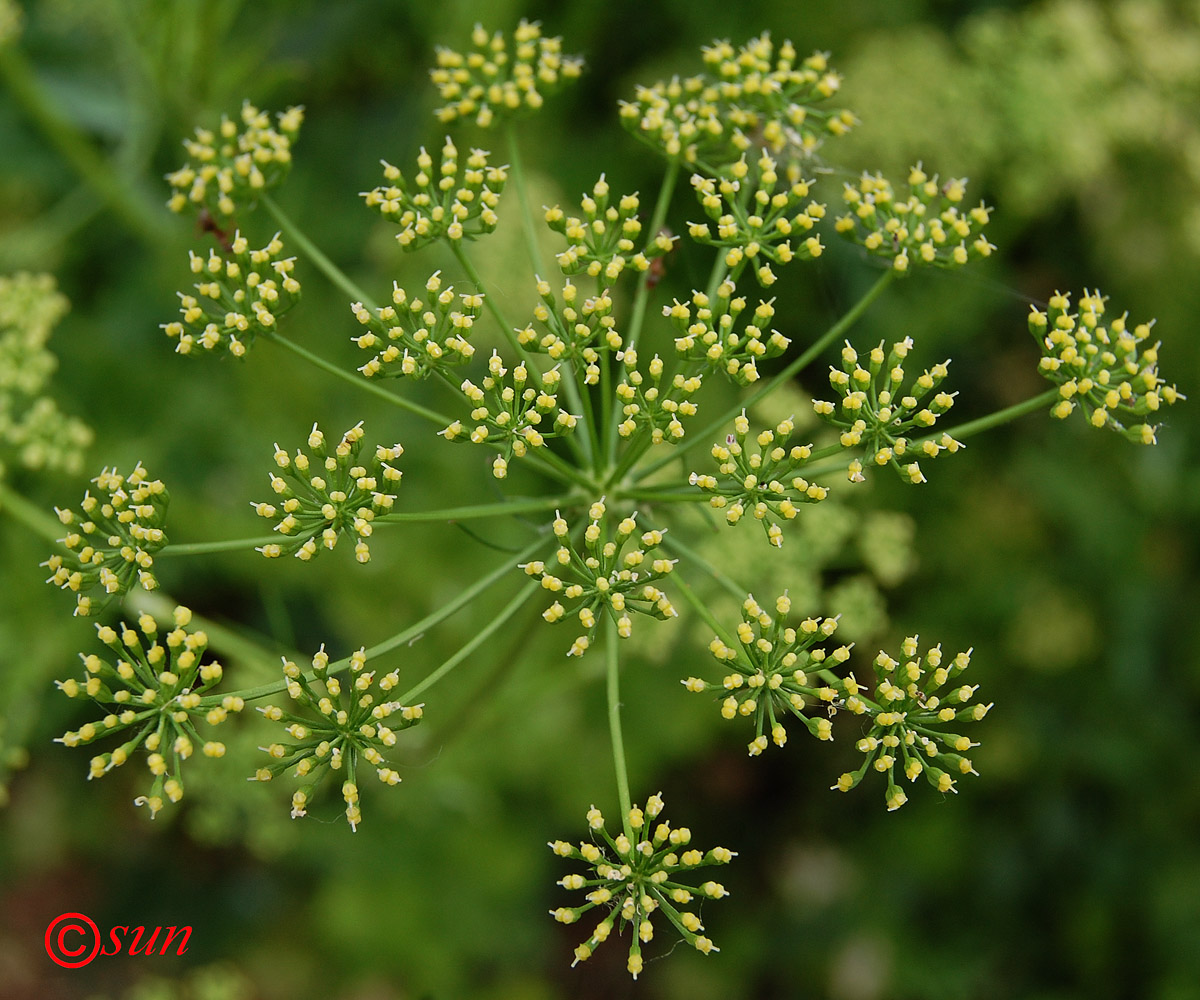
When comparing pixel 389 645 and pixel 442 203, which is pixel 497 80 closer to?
pixel 442 203

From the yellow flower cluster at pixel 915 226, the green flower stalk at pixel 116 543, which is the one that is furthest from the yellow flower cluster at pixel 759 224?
the green flower stalk at pixel 116 543

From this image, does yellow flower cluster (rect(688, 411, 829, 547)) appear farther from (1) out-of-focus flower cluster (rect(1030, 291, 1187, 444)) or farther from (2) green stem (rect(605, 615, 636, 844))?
(1) out-of-focus flower cluster (rect(1030, 291, 1187, 444))

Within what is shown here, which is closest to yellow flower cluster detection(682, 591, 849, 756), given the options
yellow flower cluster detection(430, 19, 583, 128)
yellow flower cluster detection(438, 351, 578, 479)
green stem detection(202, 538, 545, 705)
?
green stem detection(202, 538, 545, 705)

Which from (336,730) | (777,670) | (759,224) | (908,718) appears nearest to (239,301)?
(336,730)

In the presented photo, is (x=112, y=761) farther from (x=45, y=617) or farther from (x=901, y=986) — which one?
(x=901, y=986)

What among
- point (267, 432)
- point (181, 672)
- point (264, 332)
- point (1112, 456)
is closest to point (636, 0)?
point (267, 432)

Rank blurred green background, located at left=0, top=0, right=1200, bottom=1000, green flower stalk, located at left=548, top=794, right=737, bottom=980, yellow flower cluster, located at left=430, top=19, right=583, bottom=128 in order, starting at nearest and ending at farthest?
1. green flower stalk, located at left=548, top=794, right=737, bottom=980
2. yellow flower cluster, located at left=430, top=19, right=583, bottom=128
3. blurred green background, located at left=0, top=0, right=1200, bottom=1000
